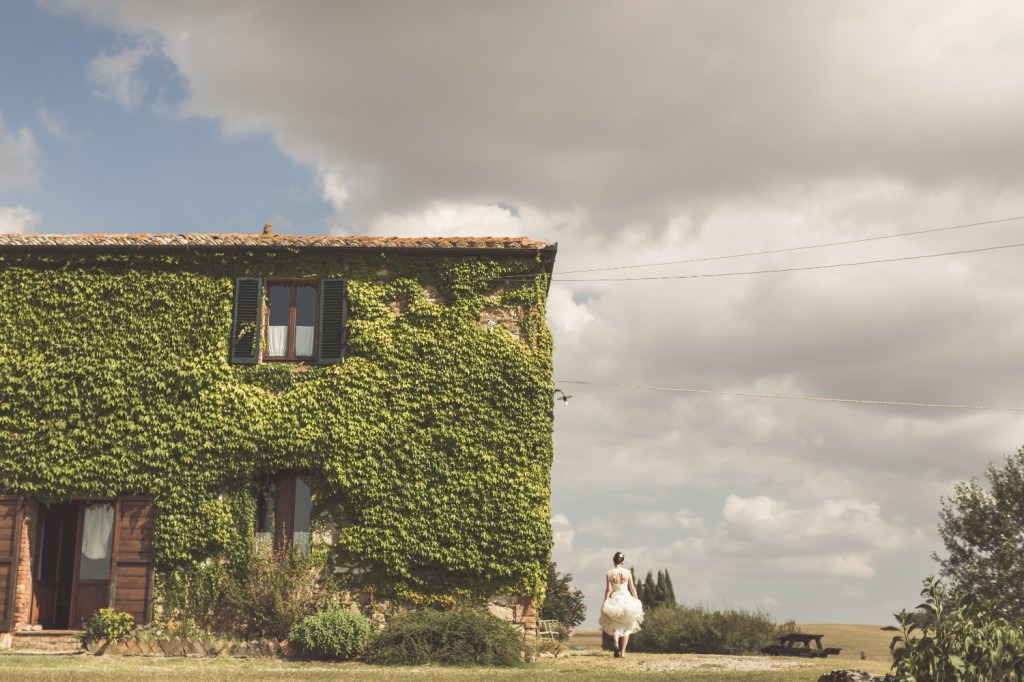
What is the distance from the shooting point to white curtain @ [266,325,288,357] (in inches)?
766

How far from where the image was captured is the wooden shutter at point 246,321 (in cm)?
1925

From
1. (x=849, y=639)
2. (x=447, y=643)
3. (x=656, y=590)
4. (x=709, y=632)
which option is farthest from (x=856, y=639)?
(x=447, y=643)

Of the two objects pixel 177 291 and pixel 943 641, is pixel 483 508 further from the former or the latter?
pixel 943 641

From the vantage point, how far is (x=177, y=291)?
19594mm

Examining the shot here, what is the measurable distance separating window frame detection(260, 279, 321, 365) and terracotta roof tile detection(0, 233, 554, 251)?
74cm

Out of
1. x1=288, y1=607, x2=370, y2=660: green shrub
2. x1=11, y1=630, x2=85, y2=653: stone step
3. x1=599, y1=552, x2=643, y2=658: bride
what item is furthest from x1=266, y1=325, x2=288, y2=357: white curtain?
x1=599, y1=552, x2=643, y2=658: bride

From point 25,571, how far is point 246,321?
6.24 meters

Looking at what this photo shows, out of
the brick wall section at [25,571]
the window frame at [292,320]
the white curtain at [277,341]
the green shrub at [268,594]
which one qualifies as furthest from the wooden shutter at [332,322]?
the brick wall section at [25,571]

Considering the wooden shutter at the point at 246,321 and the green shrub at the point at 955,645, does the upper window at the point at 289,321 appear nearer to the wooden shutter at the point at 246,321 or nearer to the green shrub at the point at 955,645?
the wooden shutter at the point at 246,321

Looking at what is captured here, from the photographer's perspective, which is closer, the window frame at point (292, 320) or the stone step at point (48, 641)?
the stone step at point (48, 641)

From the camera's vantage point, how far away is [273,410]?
61.9ft

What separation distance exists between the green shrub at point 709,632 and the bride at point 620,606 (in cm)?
606

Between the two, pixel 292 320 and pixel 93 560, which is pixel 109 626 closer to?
pixel 93 560

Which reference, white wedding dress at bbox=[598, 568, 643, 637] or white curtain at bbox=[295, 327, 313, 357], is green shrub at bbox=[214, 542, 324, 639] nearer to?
white curtain at bbox=[295, 327, 313, 357]
